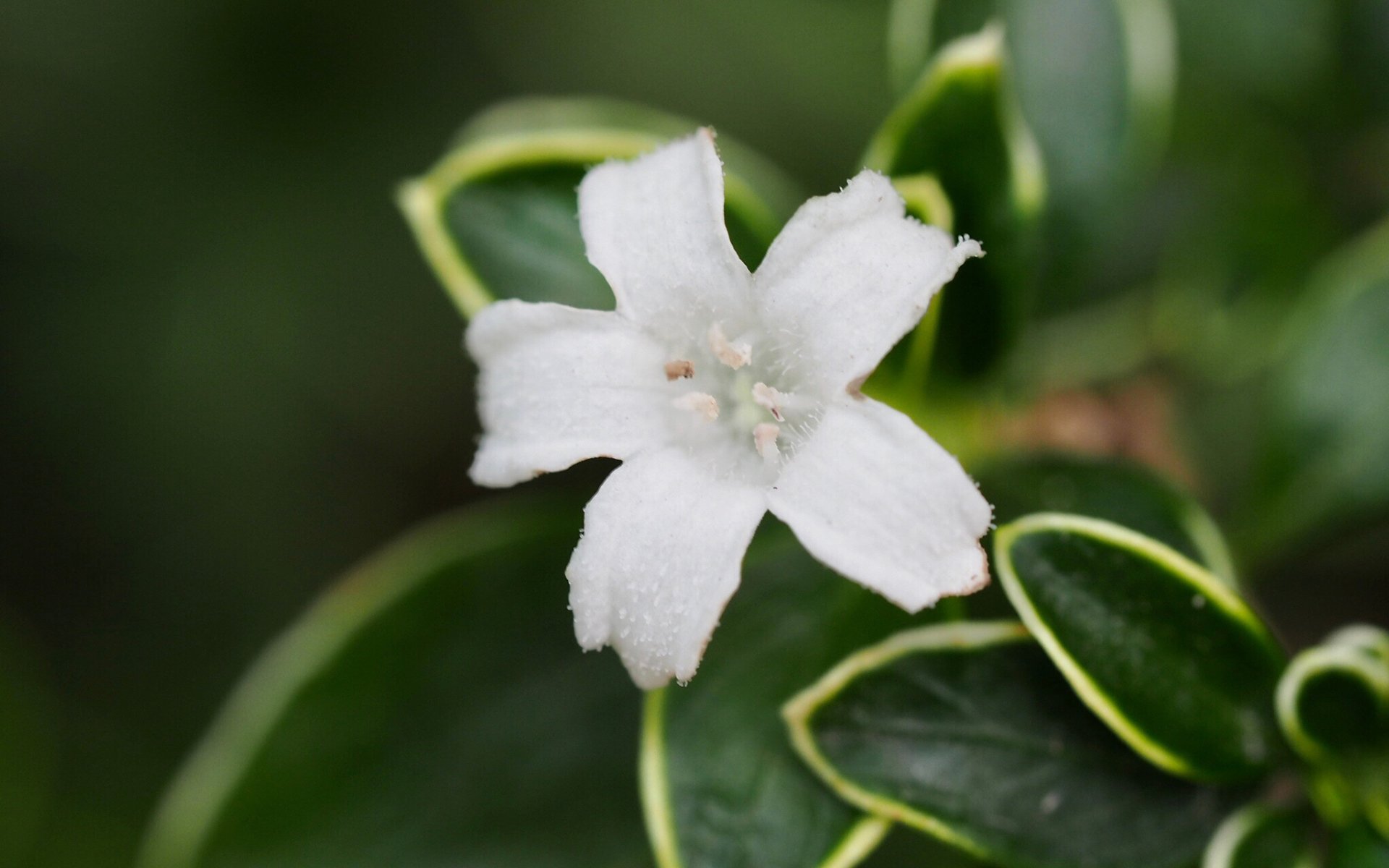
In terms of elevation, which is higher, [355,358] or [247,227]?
[247,227]

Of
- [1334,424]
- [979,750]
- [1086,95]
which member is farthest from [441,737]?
[1334,424]

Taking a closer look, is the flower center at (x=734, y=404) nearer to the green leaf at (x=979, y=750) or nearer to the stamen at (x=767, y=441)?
the stamen at (x=767, y=441)

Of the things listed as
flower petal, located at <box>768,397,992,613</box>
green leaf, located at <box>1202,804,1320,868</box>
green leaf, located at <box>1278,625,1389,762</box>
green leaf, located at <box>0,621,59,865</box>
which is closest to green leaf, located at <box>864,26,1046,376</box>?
flower petal, located at <box>768,397,992,613</box>

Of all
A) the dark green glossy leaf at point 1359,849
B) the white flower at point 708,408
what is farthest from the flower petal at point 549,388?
the dark green glossy leaf at point 1359,849

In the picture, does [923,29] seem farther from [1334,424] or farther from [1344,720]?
[1344,720]

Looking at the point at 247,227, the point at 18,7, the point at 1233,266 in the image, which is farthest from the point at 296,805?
the point at 18,7

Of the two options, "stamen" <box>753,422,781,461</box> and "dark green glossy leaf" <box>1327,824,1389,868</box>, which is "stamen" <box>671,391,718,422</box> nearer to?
"stamen" <box>753,422,781,461</box>

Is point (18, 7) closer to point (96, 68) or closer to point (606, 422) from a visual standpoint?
point (96, 68)
